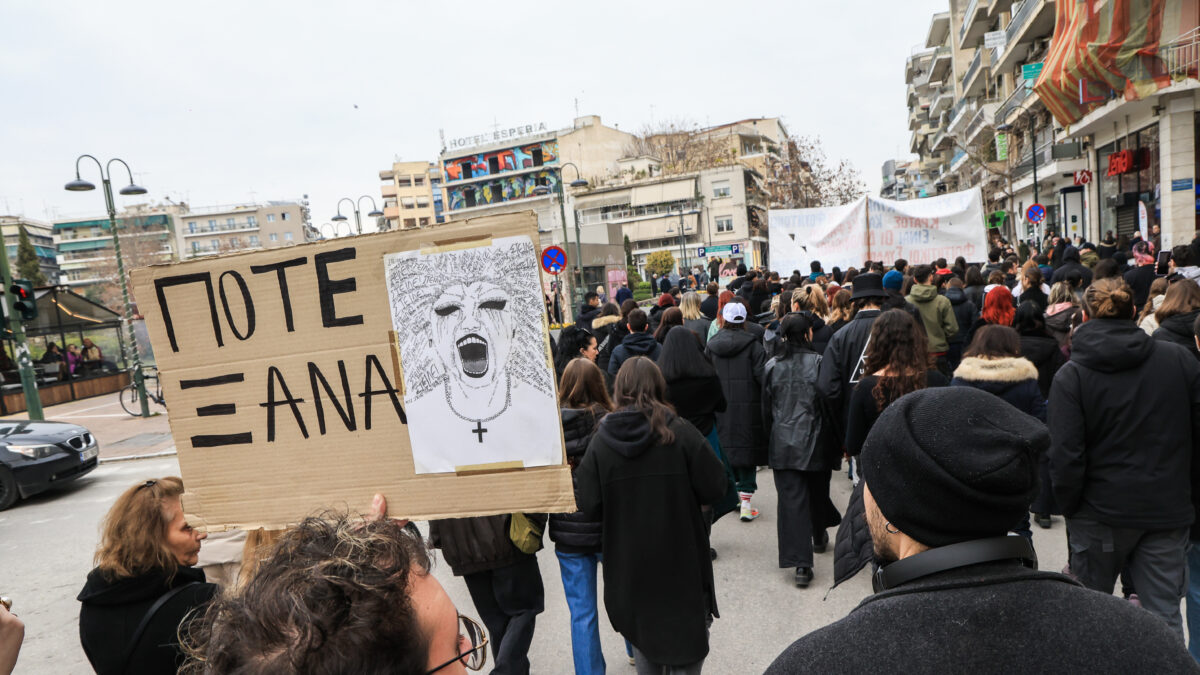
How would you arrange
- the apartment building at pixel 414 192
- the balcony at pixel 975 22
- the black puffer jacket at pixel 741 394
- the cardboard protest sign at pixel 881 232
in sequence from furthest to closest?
the apartment building at pixel 414 192 → the balcony at pixel 975 22 → the cardboard protest sign at pixel 881 232 → the black puffer jacket at pixel 741 394

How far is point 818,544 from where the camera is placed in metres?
5.47

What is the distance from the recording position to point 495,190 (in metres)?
87.0

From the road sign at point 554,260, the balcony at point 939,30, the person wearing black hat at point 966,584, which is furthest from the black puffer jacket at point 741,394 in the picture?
the balcony at point 939,30

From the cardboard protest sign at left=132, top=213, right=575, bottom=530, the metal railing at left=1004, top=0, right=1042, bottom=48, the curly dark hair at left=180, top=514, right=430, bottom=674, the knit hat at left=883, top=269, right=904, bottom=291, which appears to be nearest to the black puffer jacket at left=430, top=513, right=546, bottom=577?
the cardboard protest sign at left=132, top=213, right=575, bottom=530

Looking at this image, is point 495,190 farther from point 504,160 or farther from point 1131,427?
point 1131,427

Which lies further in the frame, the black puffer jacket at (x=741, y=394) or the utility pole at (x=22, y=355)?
the utility pole at (x=22, y=355)

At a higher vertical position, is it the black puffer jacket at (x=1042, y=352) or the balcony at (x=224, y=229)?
the balcony at (x=224, y=229)

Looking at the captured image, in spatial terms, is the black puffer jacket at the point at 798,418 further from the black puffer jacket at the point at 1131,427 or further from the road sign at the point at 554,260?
the road sign at the point at 554,260

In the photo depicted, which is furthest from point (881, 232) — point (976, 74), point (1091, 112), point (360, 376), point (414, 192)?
point (414, 192)

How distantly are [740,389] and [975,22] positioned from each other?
41.9 metres

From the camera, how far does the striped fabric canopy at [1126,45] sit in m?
16.6

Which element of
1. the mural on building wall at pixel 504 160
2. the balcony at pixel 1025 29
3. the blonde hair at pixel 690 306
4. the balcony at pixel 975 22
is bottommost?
the blonde hair at pixel 690 306

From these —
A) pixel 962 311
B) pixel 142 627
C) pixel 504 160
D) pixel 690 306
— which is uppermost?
pixel 504 160

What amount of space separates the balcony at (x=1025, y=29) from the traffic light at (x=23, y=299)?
3054cm
